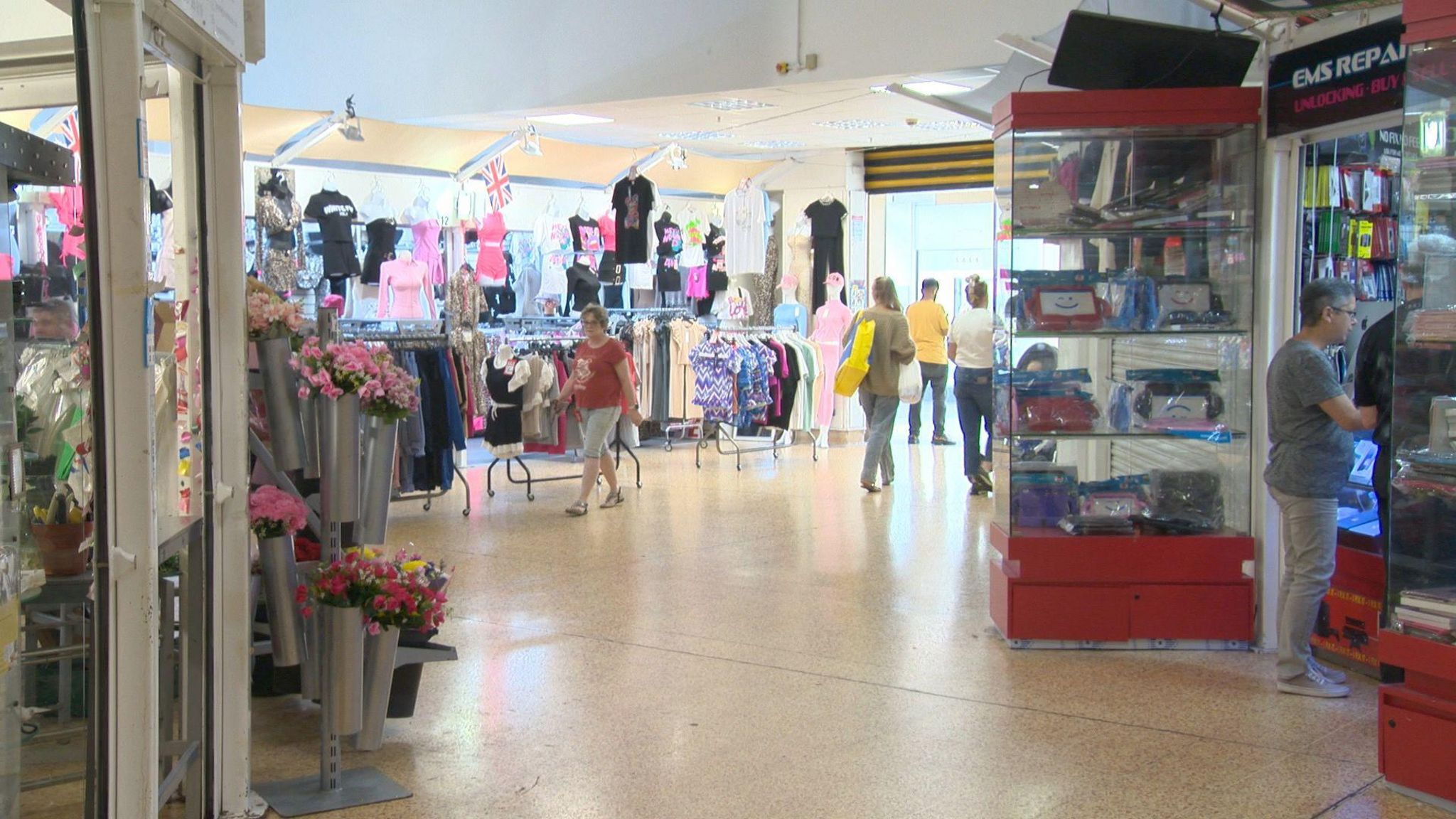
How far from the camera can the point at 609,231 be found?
1248cm

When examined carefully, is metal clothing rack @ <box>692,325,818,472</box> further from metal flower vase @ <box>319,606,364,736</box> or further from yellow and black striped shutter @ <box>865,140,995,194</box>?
metal flower vase @ <box>319,606,364,736</box>

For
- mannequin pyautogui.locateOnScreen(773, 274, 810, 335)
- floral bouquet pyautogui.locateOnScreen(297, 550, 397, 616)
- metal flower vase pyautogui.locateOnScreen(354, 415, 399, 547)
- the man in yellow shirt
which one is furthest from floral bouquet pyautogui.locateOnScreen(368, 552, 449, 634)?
mannequin pyautogui.locateOnScreen(773, 274, 810, 335)

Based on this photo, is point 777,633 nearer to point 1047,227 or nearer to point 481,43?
point 1047,227

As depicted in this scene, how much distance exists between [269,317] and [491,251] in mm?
7617

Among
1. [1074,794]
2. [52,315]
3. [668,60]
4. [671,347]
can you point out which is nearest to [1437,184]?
[1074,794]

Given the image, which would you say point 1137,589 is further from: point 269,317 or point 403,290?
point 403,290

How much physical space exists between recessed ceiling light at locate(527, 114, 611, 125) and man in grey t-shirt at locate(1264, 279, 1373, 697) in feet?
21.8

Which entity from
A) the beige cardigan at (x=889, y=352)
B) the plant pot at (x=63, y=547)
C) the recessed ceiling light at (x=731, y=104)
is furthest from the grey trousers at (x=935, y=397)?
the plant pot at (x=63, y=547)

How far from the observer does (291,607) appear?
4.01m

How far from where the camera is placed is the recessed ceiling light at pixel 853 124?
10820 millimetres

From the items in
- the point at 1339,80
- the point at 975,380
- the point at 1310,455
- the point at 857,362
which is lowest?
the point at 1310,455

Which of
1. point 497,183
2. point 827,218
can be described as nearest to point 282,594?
point 497,183

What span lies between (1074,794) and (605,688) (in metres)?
1.83

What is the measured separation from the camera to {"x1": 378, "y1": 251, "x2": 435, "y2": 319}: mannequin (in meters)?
10.7
